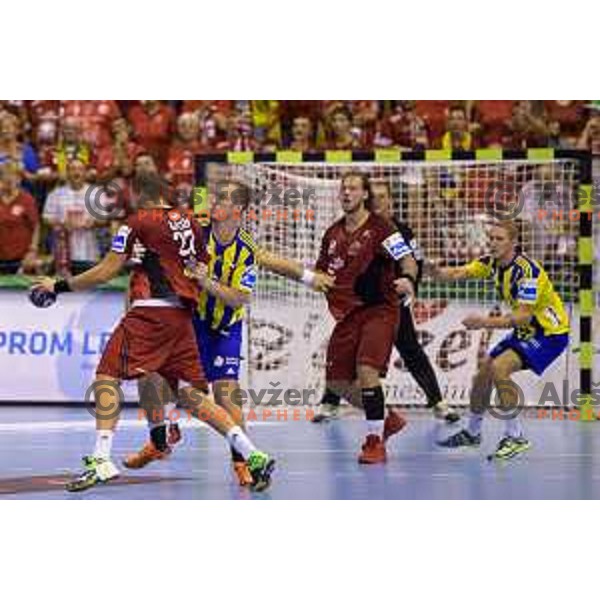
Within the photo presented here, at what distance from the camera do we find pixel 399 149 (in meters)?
12.6

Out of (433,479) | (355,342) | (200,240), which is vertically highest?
(200,240)

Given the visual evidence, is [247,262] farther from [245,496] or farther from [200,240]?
[245,496]

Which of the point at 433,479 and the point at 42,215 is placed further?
the point at 42,215

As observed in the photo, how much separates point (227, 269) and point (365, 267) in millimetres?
1069

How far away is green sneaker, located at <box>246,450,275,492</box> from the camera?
28.0 ft

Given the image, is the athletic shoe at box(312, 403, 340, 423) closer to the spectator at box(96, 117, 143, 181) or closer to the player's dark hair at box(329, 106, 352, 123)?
the player's dark hair at box(329, 106, 352, 123)

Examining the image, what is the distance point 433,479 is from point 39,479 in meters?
2.41

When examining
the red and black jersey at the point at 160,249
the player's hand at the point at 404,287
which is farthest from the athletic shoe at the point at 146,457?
the player's hand at the point at 404,287

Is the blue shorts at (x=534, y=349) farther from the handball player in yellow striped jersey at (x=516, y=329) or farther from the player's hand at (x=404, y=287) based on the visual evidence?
the player's hand at (x=404, y=287)

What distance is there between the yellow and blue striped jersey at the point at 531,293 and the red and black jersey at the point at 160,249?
2329mm

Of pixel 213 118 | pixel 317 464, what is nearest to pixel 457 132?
pixel 213 118

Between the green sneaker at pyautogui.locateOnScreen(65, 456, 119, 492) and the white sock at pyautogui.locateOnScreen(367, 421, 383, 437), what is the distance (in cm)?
189

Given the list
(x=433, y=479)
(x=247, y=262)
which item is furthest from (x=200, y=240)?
(x=433, y=479)

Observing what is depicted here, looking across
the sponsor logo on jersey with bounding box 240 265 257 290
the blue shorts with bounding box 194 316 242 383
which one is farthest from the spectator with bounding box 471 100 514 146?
the blue shorts with bounding box 194 316 242 383
